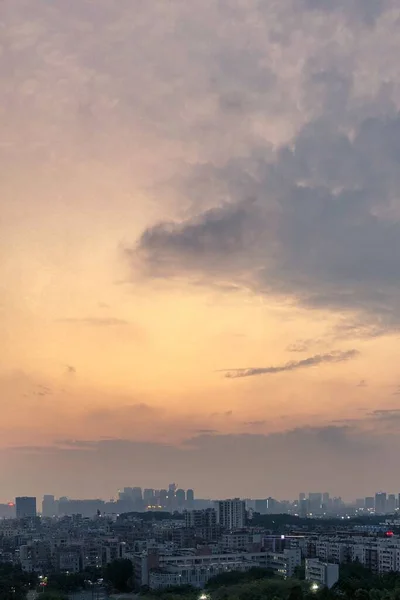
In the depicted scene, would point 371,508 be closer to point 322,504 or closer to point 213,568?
point 322,504

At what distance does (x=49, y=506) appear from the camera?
288ft

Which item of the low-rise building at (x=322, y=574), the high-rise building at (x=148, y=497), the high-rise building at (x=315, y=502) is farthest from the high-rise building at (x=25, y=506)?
the low-rise building at (x=322, y=574)

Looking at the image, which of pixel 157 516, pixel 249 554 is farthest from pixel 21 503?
pixel 249 554

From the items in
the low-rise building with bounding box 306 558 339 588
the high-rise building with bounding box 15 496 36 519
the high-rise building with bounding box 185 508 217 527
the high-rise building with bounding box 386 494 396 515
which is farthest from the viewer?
the high-rise building with bounding box 386 494 396 515

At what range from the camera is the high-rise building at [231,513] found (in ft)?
123

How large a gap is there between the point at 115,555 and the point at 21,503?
4808cm

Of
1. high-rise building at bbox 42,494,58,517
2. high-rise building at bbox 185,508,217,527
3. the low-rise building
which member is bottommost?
high-rise building at bbox 42,494,58,517

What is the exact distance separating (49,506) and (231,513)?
185 ft

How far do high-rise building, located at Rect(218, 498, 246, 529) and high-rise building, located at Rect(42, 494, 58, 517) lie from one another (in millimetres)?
52011

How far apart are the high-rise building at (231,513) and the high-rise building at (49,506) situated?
5201 cm

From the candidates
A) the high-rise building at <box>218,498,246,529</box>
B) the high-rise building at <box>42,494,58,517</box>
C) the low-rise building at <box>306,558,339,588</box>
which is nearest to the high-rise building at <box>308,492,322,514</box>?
the high-rise building at <box>42,494,58,517</box>

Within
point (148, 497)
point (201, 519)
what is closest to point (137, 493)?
point (148, 497)

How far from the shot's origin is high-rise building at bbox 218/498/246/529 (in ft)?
123

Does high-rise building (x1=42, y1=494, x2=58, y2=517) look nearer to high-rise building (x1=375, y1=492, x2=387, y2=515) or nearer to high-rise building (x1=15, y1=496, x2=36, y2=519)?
high-rise building (x1=15, y1=496, x2=36, y2=519)
